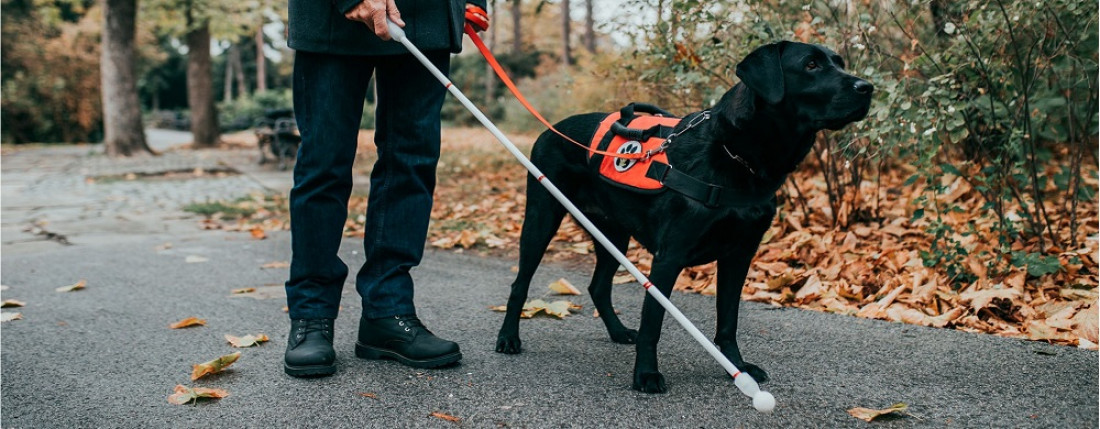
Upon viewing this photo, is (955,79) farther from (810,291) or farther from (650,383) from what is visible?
(650,383)

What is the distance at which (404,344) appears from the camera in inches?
111

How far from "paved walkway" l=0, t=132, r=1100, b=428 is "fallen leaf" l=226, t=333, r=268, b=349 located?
0.04m

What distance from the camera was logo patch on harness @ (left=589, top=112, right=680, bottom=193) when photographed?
2.68 m

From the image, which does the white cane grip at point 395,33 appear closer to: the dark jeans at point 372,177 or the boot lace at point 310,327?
the dark jeans at point 372,177

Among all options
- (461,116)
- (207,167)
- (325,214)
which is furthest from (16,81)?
(325,214)

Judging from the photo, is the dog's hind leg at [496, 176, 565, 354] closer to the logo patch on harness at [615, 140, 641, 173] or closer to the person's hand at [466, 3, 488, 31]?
the logo patch on harness at [615, 140, 641, 173]

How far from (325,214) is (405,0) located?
780 mm

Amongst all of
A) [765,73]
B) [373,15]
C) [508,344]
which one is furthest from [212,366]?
[765,73]

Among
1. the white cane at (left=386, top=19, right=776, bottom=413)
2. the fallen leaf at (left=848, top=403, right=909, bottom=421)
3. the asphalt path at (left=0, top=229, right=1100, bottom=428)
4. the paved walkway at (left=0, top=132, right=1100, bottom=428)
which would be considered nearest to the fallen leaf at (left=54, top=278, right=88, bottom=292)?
the paved walkway at (left=0, top=132, right=1100, bottom=428)

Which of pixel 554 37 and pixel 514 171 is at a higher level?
pixel 554 37

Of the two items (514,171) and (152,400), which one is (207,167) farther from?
(152,400)

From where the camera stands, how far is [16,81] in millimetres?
22328

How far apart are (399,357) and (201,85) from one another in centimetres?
1676

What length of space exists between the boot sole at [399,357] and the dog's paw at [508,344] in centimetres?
20
